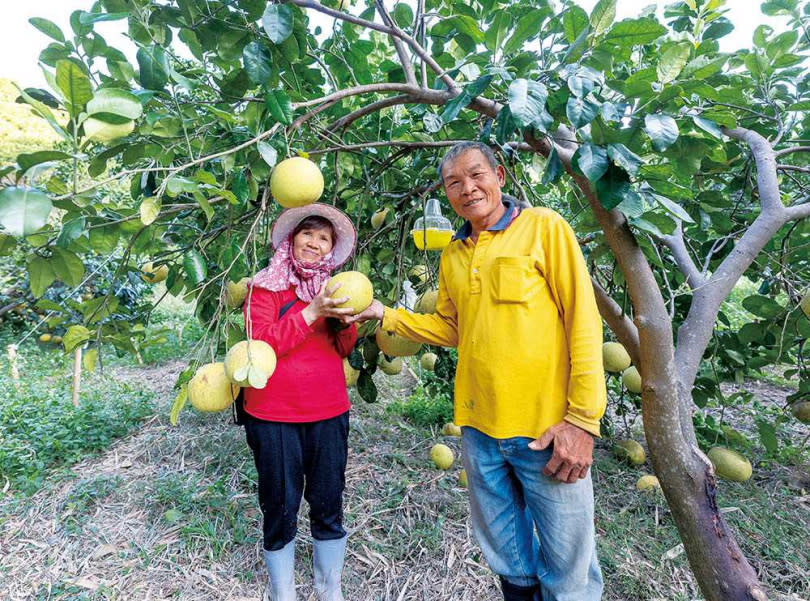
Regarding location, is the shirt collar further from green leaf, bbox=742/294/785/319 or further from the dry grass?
the dry grass

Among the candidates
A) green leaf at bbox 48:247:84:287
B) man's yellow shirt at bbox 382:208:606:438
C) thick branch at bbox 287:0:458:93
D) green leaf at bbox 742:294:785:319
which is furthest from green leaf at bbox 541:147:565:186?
green leaf at bbox 742:294:785:319

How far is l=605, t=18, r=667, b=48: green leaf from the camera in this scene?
107 centimetres

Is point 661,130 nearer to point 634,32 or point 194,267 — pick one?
point 634,32

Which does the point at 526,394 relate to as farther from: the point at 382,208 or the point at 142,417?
the point at 142,417

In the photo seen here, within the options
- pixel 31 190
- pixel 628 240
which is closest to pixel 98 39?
pixel 31 190

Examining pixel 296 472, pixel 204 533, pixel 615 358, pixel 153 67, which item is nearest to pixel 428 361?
pixel 615 358

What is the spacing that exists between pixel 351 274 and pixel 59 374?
5294 mm

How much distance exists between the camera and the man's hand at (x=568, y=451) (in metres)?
1.19

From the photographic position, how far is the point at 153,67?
3.46ft

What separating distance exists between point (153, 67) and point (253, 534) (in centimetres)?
206

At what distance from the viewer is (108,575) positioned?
6.72 feet

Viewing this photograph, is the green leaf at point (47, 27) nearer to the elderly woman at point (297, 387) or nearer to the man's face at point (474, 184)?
the elderly woman at point (297, 387)

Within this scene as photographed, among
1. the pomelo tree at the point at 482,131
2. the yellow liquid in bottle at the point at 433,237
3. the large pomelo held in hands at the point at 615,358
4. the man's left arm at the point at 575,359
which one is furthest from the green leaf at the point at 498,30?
the large pomelo held in hands at the point at 615,358

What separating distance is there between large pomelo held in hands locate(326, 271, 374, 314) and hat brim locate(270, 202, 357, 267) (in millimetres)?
277
